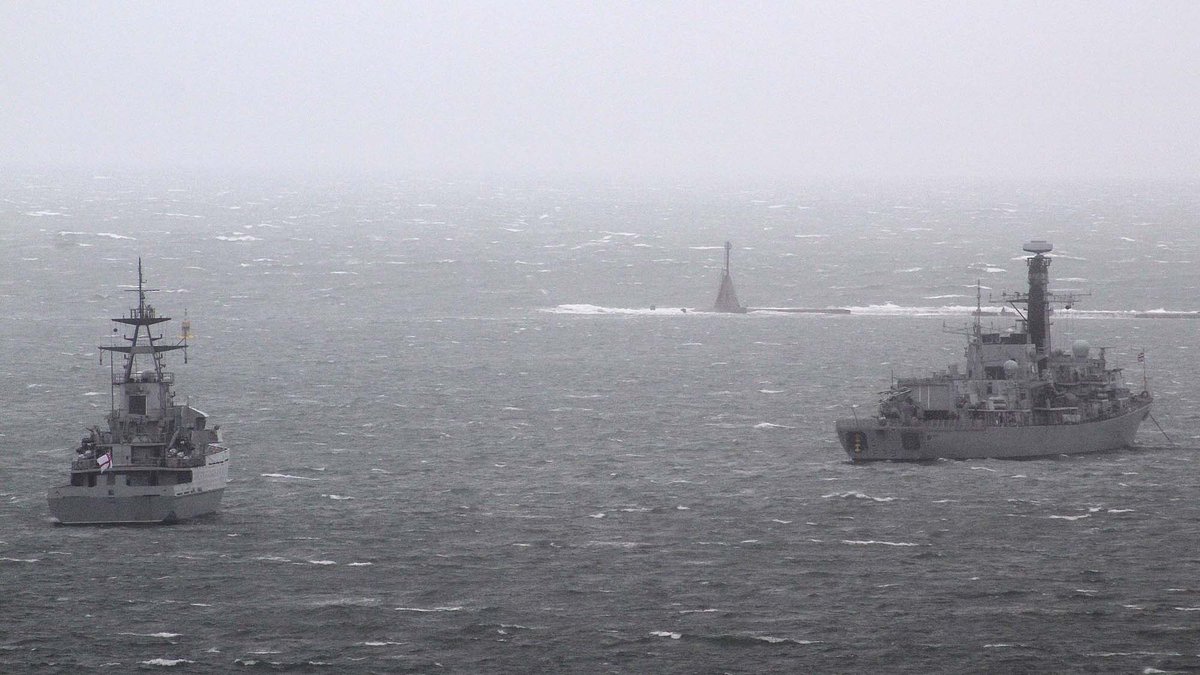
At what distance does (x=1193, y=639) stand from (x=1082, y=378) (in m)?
48.4

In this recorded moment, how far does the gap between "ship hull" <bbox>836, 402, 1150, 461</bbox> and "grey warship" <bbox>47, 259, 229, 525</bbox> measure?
3695 cm

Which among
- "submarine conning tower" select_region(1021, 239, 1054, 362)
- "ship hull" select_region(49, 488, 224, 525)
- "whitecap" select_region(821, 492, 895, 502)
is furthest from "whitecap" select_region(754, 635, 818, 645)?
"submarine conning tower" select_region(1021, 239, 1054, 362)

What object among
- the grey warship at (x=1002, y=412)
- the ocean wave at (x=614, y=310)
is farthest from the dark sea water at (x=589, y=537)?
the ocean wave at (x=614, y=310)

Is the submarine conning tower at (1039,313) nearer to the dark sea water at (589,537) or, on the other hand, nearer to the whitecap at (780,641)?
the dark sea water at (589,537)

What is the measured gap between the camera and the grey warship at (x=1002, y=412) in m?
101

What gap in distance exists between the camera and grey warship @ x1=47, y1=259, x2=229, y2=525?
81.7 m

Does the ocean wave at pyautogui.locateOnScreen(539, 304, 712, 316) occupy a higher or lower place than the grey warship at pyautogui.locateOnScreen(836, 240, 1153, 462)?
higher

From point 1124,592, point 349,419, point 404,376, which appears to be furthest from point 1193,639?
point 404,376

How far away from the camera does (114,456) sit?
84.1 meters

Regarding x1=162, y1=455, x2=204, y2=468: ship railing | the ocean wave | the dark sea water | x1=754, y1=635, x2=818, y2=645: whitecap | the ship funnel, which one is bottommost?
x1=754, y1=635, x2=818, y2=645: whitecap

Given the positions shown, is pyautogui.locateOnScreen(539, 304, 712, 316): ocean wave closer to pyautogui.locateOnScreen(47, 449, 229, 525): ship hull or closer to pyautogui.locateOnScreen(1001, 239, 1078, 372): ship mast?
pyautogui.locateOnScreen(1001, 239, 1078, 372): ship mast

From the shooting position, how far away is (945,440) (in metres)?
101

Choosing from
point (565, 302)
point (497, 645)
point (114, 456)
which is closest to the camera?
point (497, 645)

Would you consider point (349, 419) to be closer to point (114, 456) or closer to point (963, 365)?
point (114, 456)
